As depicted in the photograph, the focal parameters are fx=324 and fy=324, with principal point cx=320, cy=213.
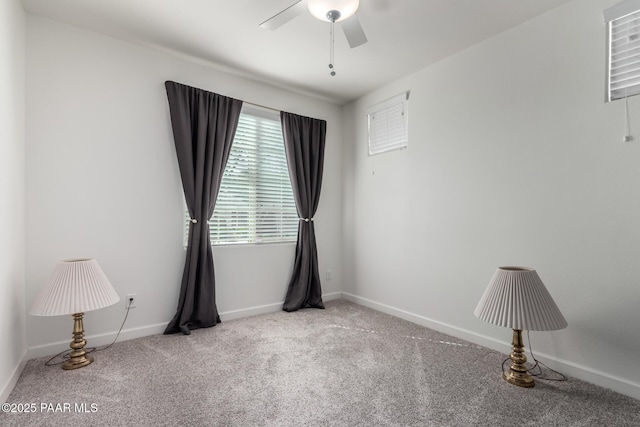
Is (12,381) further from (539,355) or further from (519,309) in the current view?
(539,355)

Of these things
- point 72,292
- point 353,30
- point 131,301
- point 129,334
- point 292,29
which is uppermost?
point 292,29

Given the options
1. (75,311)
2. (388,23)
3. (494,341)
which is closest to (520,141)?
(388,23)

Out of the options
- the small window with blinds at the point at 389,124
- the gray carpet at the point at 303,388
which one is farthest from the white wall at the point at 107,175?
the small window with blinds at the point at 389,124

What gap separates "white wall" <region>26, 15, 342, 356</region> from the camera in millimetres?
2381

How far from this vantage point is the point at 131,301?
271 cm

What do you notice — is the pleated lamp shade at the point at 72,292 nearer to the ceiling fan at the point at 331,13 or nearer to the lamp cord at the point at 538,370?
the ceiling fan at the point at 331,13

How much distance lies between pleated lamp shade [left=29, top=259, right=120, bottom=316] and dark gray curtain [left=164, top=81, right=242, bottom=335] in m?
0.73

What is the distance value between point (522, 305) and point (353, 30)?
199 centimetres

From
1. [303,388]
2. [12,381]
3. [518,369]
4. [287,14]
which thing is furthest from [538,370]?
[12,381]

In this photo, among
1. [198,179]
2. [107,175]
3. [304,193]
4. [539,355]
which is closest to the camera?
[539,355]

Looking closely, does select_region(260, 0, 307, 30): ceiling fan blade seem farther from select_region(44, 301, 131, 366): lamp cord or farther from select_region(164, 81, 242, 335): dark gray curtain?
select_region(44, 301, 131, 366): lamp cord

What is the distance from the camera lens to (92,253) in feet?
8.40

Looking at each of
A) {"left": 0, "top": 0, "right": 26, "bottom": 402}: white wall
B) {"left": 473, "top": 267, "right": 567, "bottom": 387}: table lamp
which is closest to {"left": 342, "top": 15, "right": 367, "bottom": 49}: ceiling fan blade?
{"left": 473, "top": 267, "right": 567, "bottom": 387}: table lamp

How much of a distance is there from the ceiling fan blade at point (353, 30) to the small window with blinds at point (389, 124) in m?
1.37
